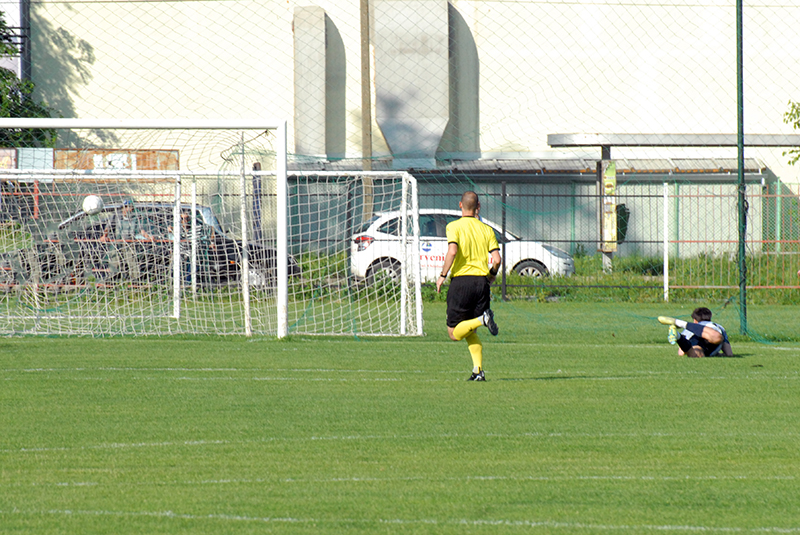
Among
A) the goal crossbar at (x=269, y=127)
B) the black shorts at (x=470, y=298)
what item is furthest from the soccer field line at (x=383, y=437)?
the goal crossbar at (x=269, y=127)

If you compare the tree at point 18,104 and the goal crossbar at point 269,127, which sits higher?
the tree at point 18,104

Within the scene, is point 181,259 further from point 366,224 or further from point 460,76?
point 460,76

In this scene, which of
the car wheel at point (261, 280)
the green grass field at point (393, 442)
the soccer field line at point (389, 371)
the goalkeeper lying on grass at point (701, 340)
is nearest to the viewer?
the green grass field at point (393, 442)

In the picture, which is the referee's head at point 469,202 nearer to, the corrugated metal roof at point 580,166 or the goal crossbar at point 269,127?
the goal crossbar at point 269,127

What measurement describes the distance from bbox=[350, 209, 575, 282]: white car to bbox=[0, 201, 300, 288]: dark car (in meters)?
1.75

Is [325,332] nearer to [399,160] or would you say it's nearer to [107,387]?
[107,387]

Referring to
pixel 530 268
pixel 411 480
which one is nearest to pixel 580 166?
pixel 530 268

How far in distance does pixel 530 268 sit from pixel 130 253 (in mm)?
8407

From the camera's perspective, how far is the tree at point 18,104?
64.3ft

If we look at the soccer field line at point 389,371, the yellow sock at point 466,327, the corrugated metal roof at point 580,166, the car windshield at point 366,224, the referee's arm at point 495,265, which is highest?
the corrugated metal roof at point 580,166

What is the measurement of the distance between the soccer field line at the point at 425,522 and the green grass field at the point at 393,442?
0.05 feet

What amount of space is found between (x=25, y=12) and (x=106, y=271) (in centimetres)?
1703

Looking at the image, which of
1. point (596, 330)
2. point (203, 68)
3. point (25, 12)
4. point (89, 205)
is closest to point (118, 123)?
point (89, 205)

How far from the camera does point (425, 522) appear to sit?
4.29 meters
